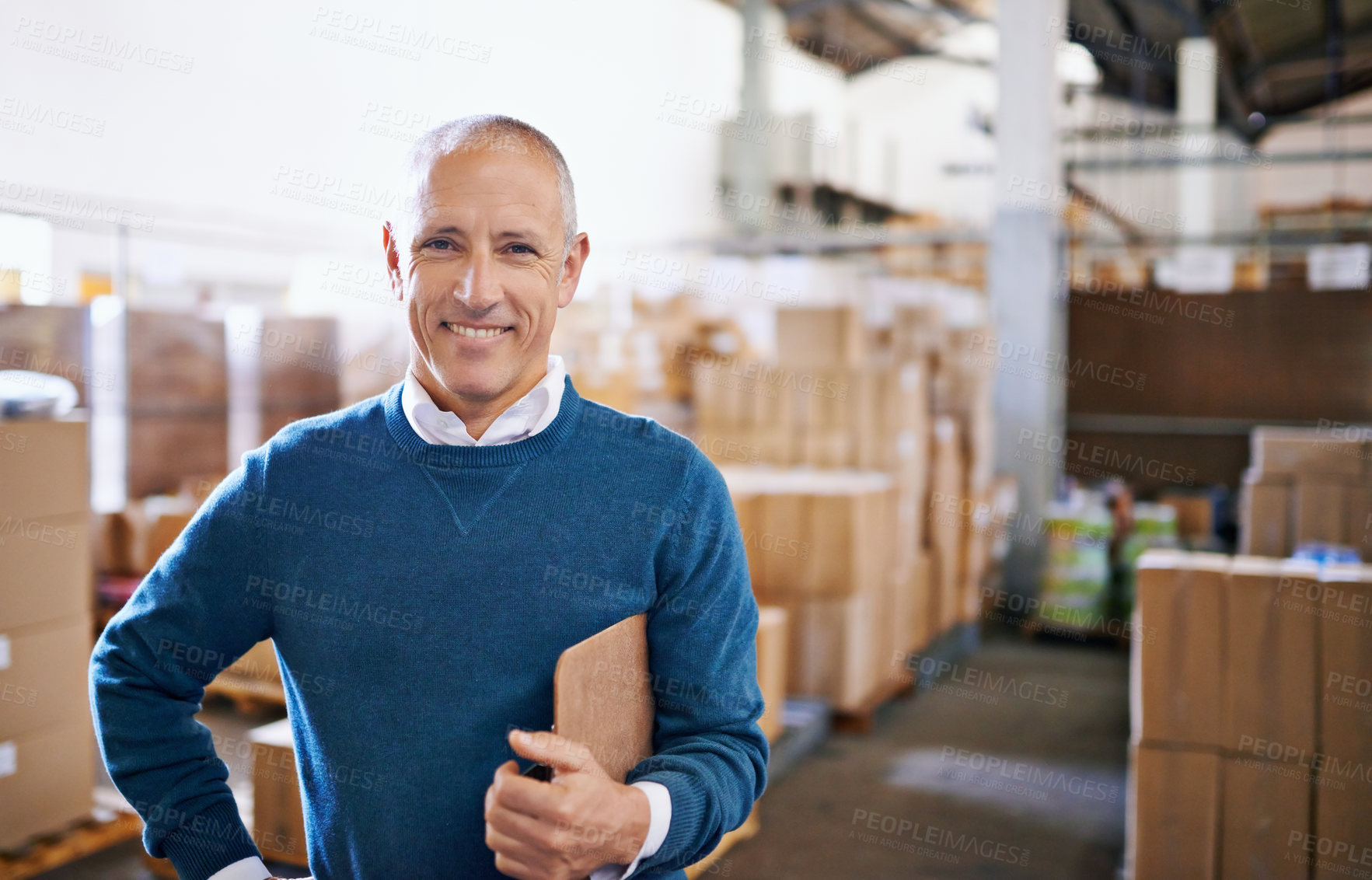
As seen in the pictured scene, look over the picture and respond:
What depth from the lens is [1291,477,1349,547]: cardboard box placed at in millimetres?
3514

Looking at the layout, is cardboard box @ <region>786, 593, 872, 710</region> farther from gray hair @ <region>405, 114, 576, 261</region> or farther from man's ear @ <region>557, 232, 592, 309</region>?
gray hair @ <region>405, 114, 576, 261</region>

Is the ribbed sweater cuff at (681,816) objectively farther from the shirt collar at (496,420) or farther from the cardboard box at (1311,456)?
the cardboard box at (1311,456)

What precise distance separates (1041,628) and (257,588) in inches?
250

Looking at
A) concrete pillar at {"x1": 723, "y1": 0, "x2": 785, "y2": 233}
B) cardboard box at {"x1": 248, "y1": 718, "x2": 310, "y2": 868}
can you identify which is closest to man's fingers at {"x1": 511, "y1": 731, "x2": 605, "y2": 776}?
cardboard box at {"x1": 248, "y1": 718, "x2": 310, "y2": 868}

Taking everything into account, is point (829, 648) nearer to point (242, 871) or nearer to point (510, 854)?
point (242, 871)

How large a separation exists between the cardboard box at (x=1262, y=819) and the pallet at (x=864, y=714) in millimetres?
1862

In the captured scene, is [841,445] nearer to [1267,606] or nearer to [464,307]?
[1267,606]

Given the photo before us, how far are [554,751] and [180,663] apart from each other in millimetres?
549

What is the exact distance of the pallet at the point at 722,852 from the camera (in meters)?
3.40

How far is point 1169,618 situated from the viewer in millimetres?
3178

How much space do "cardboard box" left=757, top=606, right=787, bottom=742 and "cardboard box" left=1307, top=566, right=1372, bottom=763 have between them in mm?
1701

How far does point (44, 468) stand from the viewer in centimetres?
322

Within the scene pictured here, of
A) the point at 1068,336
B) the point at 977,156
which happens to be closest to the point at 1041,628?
the point at 1068,336

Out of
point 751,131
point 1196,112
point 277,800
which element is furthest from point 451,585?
point 1196,112
